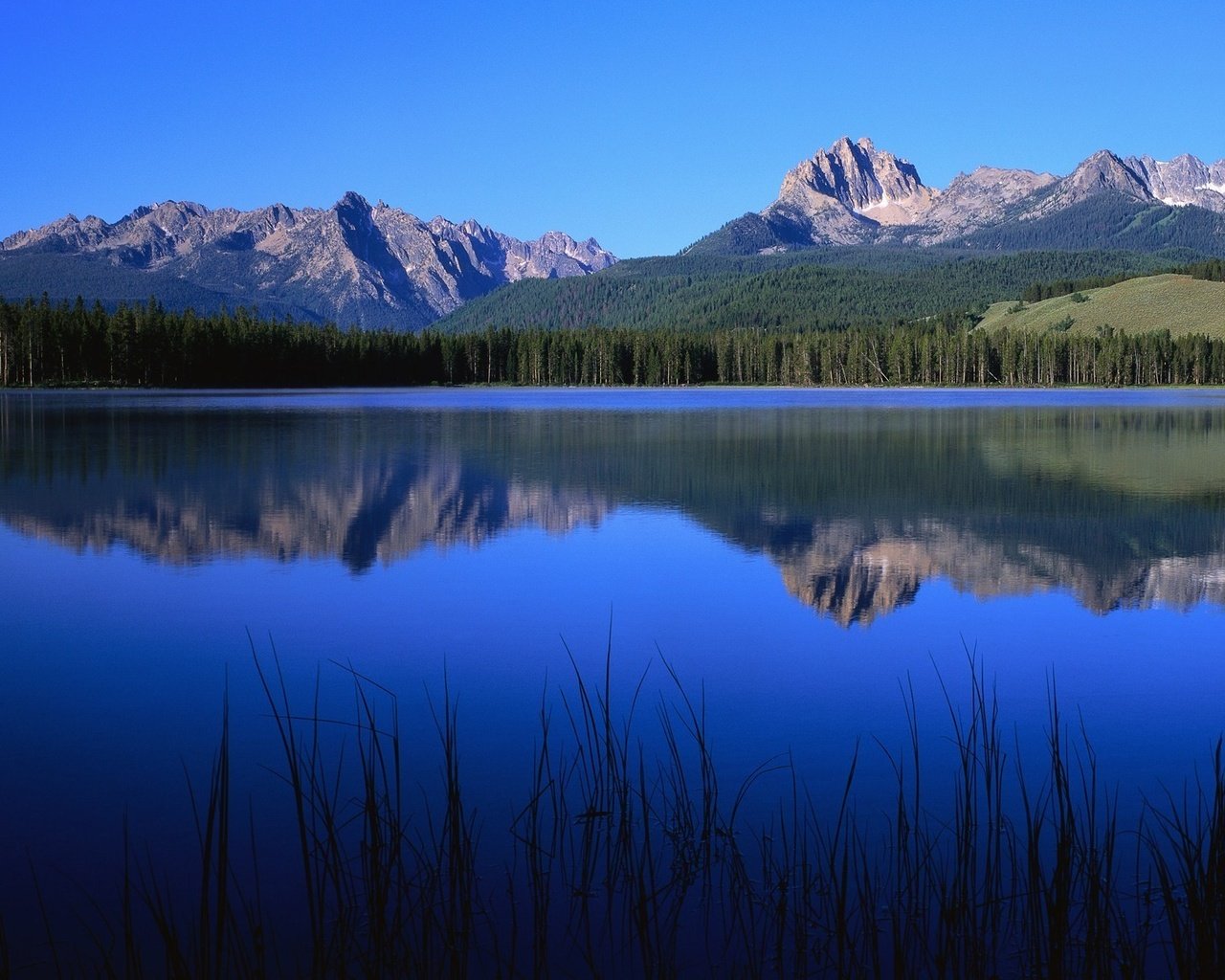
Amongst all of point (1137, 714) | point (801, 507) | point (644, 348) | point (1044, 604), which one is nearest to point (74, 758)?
point (1137, 714)

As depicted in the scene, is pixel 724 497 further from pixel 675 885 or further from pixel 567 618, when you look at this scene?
pixel 675 885

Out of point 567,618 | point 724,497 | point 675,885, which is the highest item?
point 724,497

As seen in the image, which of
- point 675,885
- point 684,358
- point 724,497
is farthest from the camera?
point 684,358

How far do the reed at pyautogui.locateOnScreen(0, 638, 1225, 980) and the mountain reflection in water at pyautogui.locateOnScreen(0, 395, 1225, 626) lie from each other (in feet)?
21.9

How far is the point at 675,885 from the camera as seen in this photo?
255 inches

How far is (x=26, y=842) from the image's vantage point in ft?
23.0

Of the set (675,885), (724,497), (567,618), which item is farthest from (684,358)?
(675,885)

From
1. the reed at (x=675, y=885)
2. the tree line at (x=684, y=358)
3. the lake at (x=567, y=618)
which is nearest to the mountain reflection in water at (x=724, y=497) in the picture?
the lake at (x=567, y=618)

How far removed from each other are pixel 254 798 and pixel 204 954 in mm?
2910

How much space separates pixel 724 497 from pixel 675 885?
1952cm

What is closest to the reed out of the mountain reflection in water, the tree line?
the mountain reflection in water

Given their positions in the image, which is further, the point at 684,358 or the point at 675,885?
the point at 684,358

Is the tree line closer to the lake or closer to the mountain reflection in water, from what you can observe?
the mountain reflection in water

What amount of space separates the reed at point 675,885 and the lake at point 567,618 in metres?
0.27
